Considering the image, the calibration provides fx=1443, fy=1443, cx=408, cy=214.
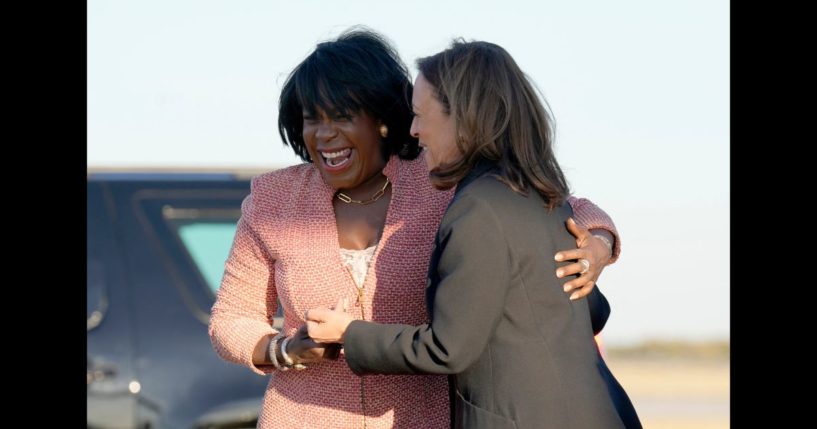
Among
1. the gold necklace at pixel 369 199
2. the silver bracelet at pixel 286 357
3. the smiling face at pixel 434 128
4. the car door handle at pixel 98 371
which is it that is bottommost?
the car door handle at pixel 98 371

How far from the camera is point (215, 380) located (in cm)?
588

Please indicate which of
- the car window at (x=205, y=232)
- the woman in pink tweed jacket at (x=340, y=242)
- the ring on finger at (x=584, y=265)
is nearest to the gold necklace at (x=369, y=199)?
the woman in pink tweed jacket at (x=340, y=242)

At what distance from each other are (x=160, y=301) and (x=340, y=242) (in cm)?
231

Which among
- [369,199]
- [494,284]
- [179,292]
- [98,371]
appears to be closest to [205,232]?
[179,292]

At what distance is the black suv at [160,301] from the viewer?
19.1 ft

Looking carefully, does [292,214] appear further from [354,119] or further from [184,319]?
[184,319]

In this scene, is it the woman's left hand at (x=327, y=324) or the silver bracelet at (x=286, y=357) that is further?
the silver bracelet at (x=286, y=357)

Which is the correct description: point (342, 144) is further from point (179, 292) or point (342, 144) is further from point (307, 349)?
point (179, 292)

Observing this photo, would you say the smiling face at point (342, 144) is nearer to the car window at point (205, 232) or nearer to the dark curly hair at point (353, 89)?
the dark curly hair at point (353, 89)

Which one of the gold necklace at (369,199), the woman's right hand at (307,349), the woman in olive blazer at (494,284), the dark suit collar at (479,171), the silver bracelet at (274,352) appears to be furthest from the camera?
the gold necklace at (369,199)

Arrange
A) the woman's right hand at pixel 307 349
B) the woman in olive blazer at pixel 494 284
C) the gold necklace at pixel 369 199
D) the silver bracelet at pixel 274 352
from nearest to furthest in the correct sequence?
the woman in olive blazer at pixel 494 284 < the woman's right hand at pixel 307 349 < the silver bracelet at pixel 274 352 < the gold necklace at pixel 369 199

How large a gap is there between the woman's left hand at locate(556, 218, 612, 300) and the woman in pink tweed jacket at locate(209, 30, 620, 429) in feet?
0.36

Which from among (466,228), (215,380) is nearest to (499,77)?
(466,228)

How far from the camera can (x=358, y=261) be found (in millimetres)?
3875
